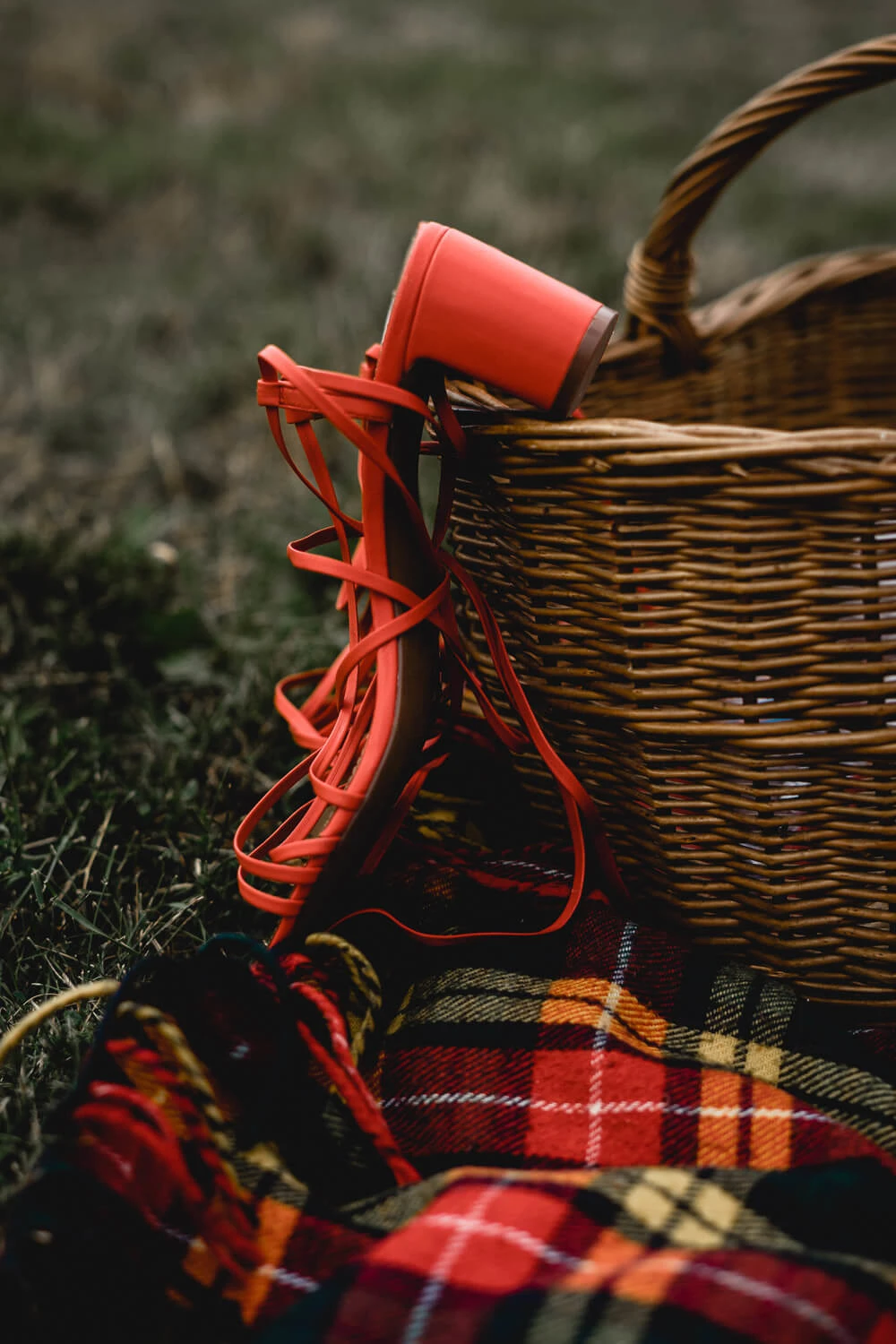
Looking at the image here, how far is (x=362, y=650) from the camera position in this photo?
2.43ft

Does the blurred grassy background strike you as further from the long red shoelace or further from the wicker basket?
the wicker basket

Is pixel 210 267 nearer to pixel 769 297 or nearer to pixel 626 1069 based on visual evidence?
pixel 769 297

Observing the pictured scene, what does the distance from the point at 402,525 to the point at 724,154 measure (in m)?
0.47

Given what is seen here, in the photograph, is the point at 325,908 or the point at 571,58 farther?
the point at 571,58

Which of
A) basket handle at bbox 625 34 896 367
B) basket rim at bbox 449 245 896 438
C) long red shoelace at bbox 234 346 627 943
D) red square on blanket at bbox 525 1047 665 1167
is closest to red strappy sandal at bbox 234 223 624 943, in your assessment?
long red shoelace at bbox 234 346 627 943

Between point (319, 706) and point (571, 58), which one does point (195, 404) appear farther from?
point (571, 58)

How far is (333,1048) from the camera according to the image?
0.67 metres

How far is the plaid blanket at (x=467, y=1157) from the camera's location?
1.63 feet

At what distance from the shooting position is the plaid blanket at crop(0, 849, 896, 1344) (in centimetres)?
50

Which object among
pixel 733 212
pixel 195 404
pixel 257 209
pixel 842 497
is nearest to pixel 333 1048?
pixel 842 497

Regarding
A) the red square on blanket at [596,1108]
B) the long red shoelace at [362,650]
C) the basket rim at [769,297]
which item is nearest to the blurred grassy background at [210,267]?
the long red shoelace at [362,650]

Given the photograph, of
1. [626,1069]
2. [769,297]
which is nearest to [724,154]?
[769,297]

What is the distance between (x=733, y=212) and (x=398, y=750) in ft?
10.2

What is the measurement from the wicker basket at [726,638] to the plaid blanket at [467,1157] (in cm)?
8
